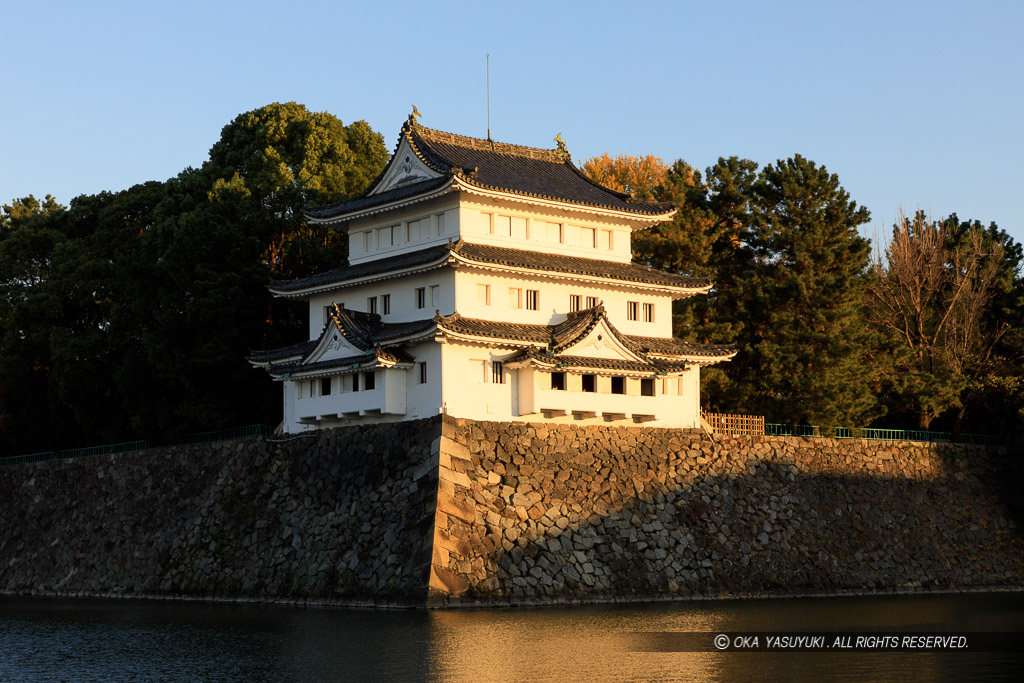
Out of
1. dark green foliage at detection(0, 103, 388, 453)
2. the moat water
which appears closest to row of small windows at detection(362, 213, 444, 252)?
dark green foliage at detection(0, 103, 388, 453)

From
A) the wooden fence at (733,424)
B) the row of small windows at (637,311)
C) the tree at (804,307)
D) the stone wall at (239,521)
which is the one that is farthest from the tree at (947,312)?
the stone wall at (239,521)

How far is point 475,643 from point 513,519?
986 centimetres

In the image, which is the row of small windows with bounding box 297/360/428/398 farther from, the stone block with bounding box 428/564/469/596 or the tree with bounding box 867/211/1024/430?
the tree with bounding box 867/211/1024/430

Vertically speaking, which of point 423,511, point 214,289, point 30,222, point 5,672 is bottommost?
point 5,672

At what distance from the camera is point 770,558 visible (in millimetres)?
47906

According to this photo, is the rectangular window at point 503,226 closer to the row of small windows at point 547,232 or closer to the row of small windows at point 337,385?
the row of small windows at point 547,232

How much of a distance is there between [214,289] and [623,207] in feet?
52.5

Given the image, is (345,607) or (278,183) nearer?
(345,607)

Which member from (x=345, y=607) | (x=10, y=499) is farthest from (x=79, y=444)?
(x=345, y=607)

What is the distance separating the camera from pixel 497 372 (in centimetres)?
4641

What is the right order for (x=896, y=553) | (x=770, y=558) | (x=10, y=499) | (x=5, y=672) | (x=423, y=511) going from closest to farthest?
(x=5, y=672) → (x=423, y=511) → (x=770, y=558) → (x=896, y=553) → (x=10, y=499)

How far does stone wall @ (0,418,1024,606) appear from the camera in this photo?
43.2 m

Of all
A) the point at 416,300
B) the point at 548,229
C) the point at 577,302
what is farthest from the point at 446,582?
the point at 548,229

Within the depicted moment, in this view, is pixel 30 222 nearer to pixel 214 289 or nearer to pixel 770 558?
pixel 214 289
